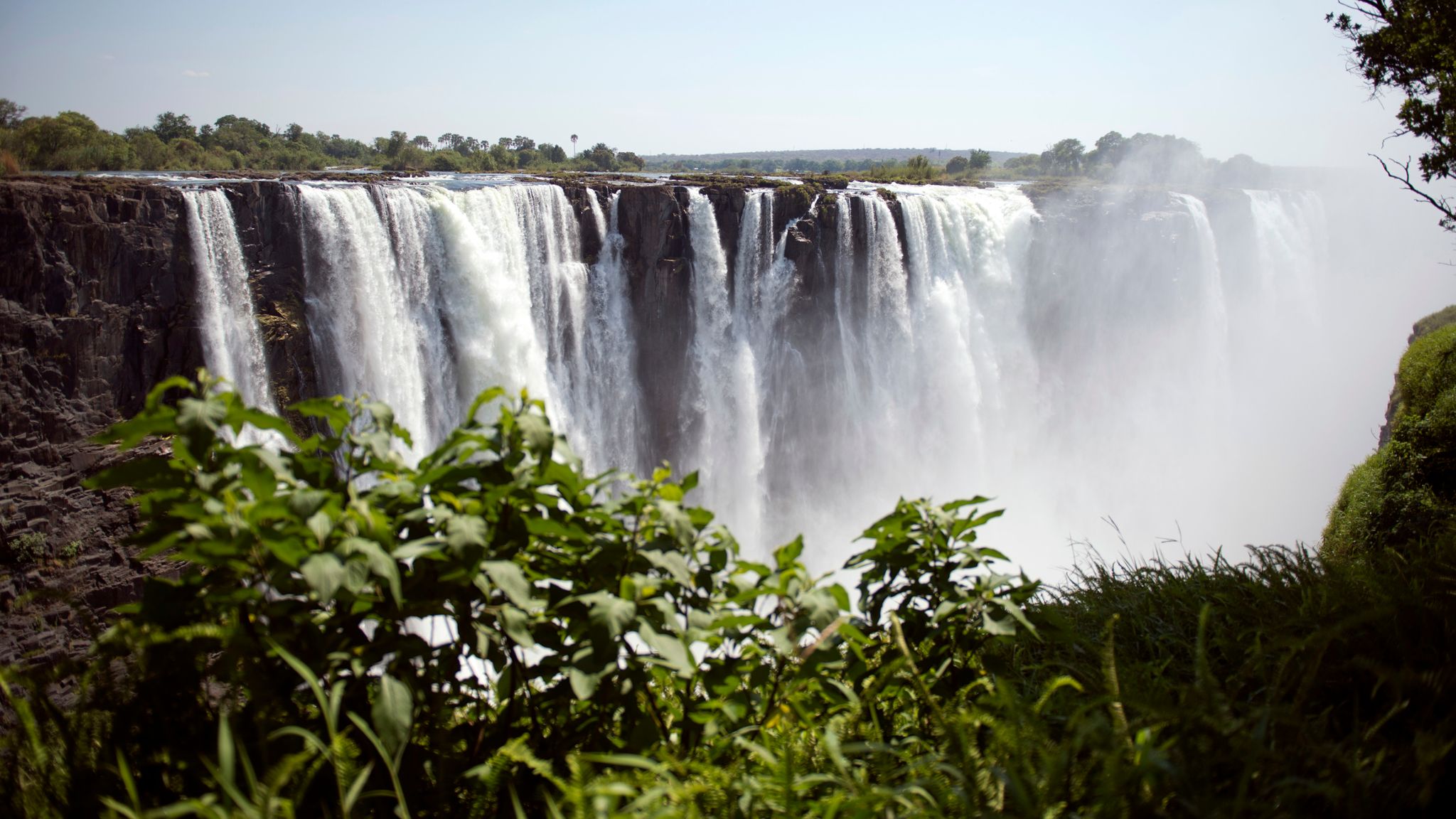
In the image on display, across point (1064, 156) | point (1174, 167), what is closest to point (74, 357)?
point (1174, 167)

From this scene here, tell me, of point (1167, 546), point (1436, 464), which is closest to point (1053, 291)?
point (1167, 546)

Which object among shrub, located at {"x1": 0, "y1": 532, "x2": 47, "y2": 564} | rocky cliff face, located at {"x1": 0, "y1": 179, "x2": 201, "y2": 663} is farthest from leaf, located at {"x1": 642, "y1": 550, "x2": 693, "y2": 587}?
shrub, located at {"x1": 0, "y1": 532, "x2": 47, "y2": 564}

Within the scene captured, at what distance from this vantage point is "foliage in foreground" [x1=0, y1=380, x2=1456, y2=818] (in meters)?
1.35

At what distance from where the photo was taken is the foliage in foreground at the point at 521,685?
135cm

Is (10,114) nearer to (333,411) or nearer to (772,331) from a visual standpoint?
(772,331)

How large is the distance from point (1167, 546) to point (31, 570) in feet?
78.3

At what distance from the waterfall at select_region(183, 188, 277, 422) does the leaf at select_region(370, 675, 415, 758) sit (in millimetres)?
15491

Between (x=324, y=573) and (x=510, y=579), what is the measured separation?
29 centimetres

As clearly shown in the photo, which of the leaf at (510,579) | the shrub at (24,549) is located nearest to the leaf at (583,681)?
the leaf at (510,579)

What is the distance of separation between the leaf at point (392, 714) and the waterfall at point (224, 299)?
15.5m

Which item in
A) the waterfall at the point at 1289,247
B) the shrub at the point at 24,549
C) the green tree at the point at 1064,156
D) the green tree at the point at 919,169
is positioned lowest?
the shrub at the point at 24,549

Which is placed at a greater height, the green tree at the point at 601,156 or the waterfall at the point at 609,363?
the green tree at the point at 601,156

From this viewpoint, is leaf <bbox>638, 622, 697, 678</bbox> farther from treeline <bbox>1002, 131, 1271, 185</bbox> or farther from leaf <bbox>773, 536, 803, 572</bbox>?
treeline <bbox>1002, 131, 1271, 185</bbox>

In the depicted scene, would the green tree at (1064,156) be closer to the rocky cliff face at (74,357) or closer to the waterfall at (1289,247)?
the waterfall at (1289,247)
